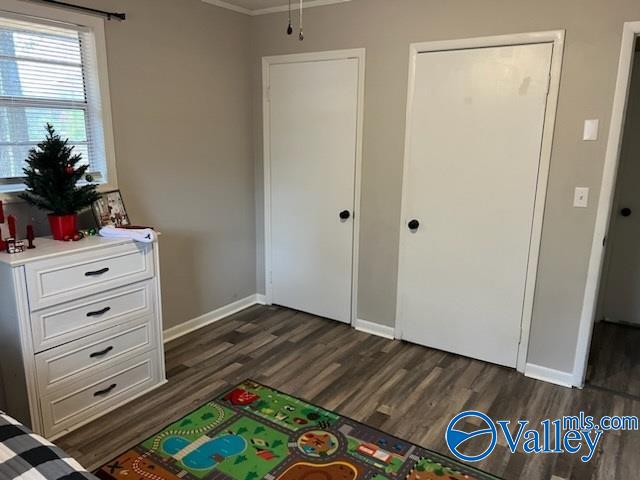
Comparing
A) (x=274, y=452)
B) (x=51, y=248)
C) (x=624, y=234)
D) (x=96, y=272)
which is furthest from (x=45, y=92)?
(x=624, y=234)

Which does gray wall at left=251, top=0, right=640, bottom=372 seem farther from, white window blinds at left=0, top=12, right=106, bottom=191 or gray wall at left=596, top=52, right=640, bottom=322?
white window blinds at left=0, top=12, right=106, bottom=191

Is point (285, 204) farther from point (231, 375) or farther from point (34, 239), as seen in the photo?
point (34, 239)

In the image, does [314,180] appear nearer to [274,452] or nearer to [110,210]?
[110,210]

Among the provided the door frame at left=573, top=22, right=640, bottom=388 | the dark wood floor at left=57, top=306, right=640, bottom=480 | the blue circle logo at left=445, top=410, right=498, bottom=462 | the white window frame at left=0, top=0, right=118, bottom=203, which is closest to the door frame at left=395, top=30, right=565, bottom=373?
the door frame at left=573, top=22, right=640, bottom=388

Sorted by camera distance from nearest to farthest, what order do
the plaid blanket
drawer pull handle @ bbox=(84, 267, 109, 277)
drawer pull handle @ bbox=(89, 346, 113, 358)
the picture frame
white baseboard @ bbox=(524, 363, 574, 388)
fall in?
the plaid blanket < drawer pull handle @ bbox=(84, 267, 109, 277) < drawer pull handle @ bbox=(89, 346, 113, 358) < the picture frame < white baseboard @ bbox=(524, 363, 574, 388)

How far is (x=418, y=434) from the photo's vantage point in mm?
2467

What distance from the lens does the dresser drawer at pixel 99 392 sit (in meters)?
2.37

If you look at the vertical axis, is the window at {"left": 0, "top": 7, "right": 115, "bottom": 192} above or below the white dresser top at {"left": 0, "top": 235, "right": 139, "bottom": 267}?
above

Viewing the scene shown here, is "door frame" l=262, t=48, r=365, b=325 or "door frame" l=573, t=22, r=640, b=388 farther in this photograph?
"door frame" l=262, t=48, r=365, b=325

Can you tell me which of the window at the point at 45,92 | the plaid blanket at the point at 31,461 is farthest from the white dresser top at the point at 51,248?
the plaid blanket at the point at 31,461

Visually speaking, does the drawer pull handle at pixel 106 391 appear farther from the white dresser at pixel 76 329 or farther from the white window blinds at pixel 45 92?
the white window blinds at pixel 45 92

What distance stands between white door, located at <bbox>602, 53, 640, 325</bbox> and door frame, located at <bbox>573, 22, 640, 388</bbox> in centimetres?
123

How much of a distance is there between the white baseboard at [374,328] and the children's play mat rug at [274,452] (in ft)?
3.66

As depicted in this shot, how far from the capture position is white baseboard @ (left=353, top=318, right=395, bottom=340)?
11.9ft
